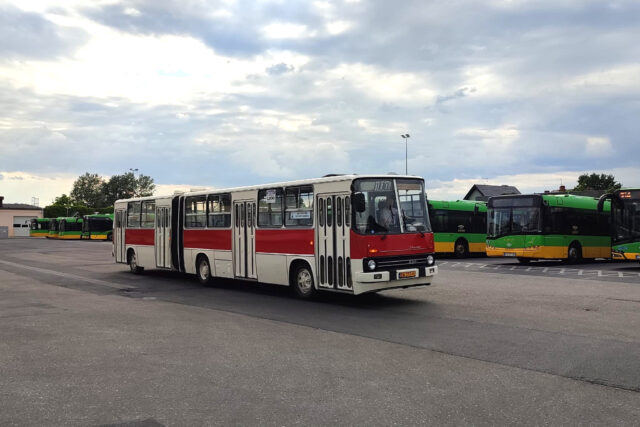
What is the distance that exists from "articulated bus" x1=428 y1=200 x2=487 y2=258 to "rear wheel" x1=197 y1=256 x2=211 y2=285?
16243mm

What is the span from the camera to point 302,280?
1422cm

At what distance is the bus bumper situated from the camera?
12.2 m

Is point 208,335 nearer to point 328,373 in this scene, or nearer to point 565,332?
point 328,373

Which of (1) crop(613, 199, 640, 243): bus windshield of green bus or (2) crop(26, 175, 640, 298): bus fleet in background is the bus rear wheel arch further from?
(1) crop(613, 199, 640, 243): bus windshield of green bus

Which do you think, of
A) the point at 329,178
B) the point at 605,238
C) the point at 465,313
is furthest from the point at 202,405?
the point at 605,238

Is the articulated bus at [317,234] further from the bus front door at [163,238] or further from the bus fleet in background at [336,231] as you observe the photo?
the bus front door at [163,238]

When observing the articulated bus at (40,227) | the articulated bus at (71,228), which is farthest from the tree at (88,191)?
the articulated bus at (71,228)

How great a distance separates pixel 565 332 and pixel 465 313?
2.41 metres

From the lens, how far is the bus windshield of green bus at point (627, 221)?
22703mm

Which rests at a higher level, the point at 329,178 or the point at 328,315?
the point at 329,178

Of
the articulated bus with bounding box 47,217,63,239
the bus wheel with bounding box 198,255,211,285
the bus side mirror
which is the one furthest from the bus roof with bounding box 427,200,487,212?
the articulated bus with bounding box 47,217,63,239

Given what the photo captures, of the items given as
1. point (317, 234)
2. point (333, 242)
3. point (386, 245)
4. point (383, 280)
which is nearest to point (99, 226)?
point (317, 234)

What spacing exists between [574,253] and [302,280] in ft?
56.6

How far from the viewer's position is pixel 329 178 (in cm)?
1335
